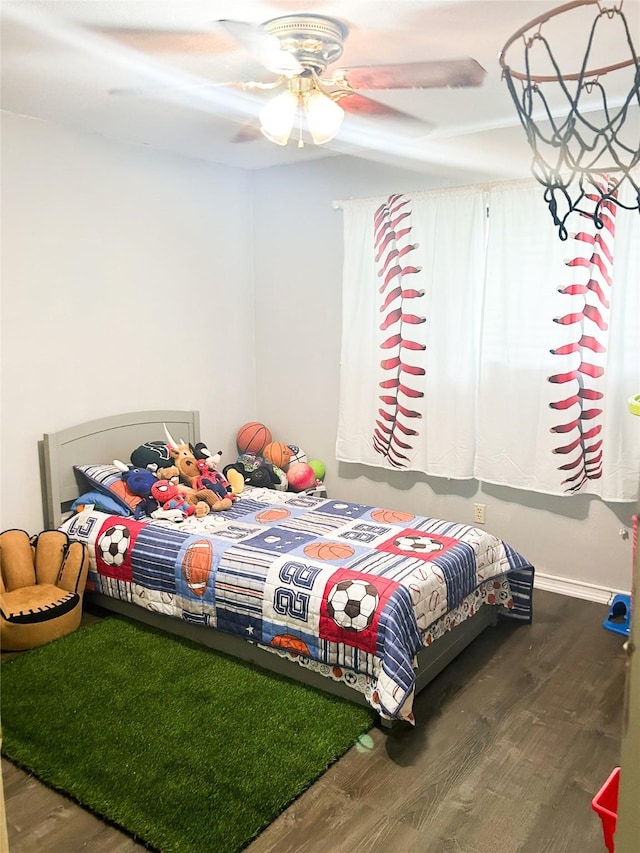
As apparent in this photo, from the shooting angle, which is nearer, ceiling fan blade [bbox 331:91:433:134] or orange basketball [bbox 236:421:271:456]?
ceiling fan blade [bbox 331:91:433:134]

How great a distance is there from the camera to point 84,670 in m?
3.00

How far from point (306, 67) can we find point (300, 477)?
2.63m

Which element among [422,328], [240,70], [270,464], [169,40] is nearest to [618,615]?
[422,328]

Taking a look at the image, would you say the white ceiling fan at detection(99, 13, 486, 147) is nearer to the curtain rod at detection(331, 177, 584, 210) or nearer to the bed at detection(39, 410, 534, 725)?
the curtain rod at detection(331, 177, 584, 210)

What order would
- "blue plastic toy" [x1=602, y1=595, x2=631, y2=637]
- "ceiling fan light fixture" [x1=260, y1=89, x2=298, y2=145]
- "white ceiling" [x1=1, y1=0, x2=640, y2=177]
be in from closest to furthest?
"white ceiling" [x1=1, y1=0, x2=640, y2=177] < "ceiling fan light fixture" [x1=260, y1=89, x2=298, y2=145] < "blue plastic toy" [x1=602, y1=595, x2=631, y2=637]

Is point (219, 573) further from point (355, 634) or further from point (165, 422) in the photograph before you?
point (165, 422)

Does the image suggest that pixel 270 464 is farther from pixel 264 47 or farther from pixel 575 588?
pixel 264 47

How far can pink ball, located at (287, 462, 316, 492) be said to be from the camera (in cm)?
460

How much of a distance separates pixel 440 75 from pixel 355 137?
4.03 feet

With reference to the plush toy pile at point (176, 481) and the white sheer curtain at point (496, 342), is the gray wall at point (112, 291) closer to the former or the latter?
the plush toy pile at point (176, 481)

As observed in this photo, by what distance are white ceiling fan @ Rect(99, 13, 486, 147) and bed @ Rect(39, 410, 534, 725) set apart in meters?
1.81

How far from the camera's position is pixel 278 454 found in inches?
188

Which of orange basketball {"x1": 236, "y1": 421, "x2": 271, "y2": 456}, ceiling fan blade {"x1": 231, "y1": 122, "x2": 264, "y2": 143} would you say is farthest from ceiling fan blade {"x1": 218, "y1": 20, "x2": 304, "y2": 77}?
orange basketball {"x1": 236, "y1": 421, "x2": 271, "y2": 456}

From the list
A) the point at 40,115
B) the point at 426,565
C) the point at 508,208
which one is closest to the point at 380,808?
the point at 426,565
